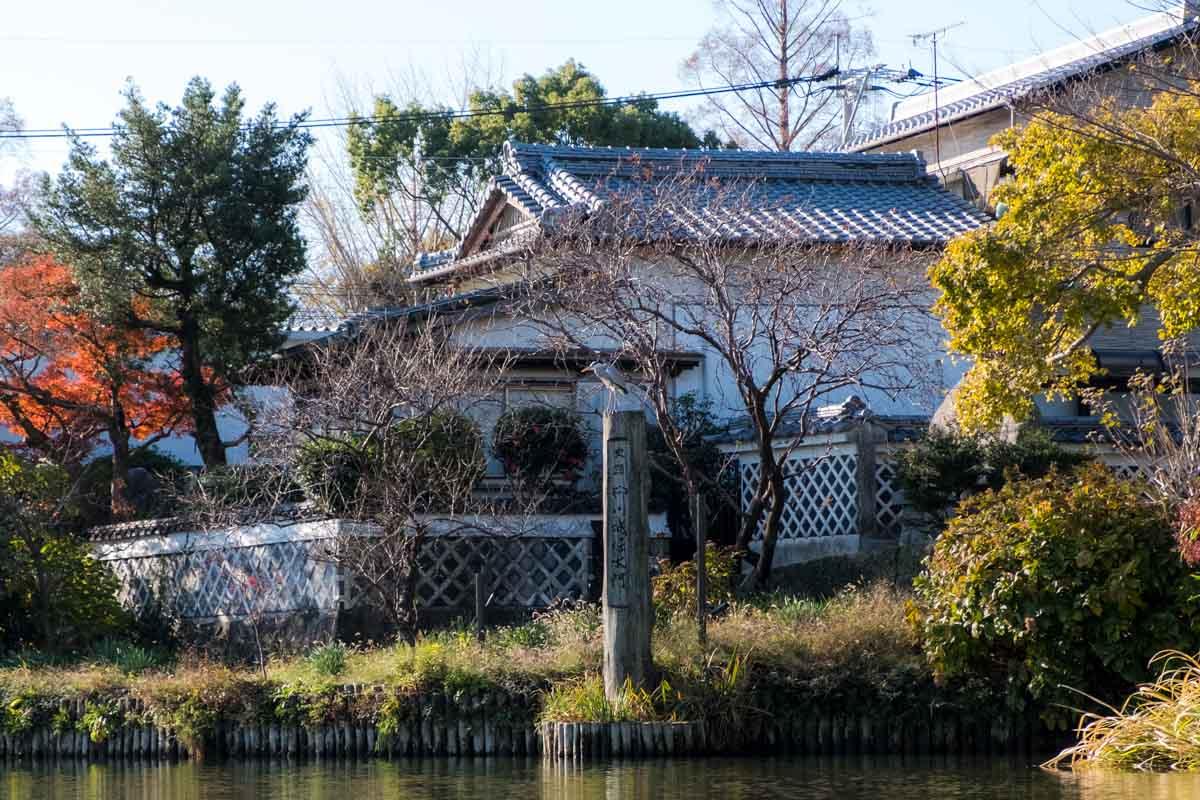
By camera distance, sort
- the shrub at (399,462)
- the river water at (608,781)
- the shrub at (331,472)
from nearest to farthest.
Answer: the river water at (608,781) < the shrub at (399,462) < the shrub at (331,472)

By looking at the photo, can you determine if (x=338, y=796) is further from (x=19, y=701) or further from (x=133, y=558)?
(x=133, y=558)

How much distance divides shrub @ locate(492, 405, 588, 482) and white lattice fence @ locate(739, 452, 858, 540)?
7.87 feet

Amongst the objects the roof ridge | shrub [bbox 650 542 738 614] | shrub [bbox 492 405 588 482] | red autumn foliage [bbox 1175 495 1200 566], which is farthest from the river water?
the roof ridge

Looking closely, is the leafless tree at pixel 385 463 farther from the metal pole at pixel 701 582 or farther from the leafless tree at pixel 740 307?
the metal pole at pixel 701 582

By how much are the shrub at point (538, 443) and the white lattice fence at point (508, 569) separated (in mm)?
1224

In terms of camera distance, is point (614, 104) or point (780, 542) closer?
point (780, 542)

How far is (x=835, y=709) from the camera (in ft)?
45.1

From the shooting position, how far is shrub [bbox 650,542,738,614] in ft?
52.3

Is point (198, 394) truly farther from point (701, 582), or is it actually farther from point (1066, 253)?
point (1066, 253)

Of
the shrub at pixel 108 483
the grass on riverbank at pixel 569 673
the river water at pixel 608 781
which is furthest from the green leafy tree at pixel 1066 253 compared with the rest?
the shrub at pixel 108 483

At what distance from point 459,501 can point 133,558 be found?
5.77 metres

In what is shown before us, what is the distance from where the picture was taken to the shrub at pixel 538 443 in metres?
19.9

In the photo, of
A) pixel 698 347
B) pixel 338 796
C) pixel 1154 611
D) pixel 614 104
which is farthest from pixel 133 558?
pixel 614 104

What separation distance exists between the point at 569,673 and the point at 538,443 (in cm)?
634
